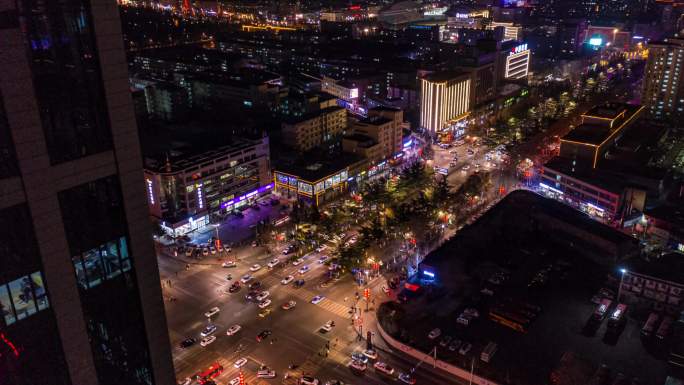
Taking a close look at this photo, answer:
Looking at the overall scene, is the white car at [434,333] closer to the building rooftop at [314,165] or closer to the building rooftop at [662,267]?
the building rooftop at [662,267]

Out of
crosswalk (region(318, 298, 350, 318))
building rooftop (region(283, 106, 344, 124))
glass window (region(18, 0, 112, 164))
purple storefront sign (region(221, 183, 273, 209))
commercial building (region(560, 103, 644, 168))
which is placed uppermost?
glass window (region(18, 0, 112, 164))

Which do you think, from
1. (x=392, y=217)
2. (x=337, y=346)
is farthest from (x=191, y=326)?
(x=392, y=217)

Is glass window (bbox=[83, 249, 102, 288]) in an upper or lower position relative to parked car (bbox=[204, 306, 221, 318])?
upper

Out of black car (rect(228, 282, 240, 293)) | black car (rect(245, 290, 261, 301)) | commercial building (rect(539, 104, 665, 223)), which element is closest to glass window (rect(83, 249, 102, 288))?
black car (rect(245, 290, 261, 301))

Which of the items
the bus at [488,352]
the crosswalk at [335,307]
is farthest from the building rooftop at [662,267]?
the crosswalk at [335,307]

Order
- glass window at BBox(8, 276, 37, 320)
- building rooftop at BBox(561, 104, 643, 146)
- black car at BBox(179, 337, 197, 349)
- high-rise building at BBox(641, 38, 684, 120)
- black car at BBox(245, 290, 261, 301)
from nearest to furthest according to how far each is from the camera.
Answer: glass window at BBox(8, 276, 37, 320) → black car at BBox(179, 337, 197, 349) → black car at BBox(245, 290, 261, 301) → building rooftop at BBox(561, 104, 643, 146) → high-rise building at BBox(641, 38, 684, 120)

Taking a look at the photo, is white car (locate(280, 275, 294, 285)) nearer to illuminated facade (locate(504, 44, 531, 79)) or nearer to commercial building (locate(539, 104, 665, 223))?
commercial building (locate(539, 104, 665, 223))

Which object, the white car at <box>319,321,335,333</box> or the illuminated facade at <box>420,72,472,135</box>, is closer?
the white car at <box>319,321,335,333</box>
